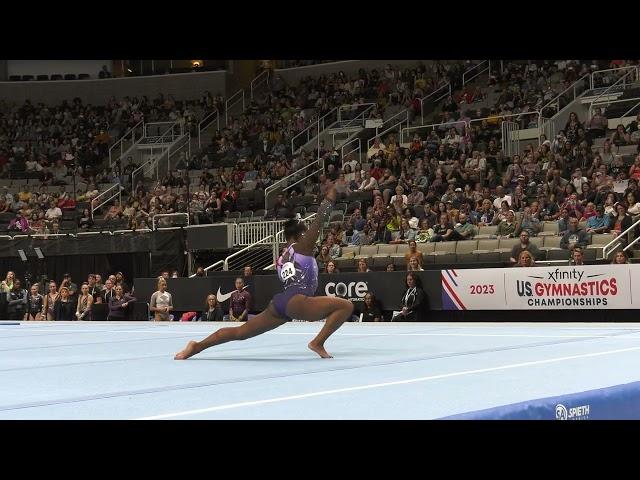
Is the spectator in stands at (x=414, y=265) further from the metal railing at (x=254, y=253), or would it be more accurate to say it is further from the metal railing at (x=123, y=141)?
the metal railing at (x=123, y=141)

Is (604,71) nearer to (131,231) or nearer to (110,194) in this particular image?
(131,231)

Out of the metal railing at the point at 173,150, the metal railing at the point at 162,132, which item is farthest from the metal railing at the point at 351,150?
the metal railing at the point at 162,132

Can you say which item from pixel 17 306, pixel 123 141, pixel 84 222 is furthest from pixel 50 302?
pixel 123 141

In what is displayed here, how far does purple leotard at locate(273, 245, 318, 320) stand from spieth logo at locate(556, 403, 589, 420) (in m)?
3.68

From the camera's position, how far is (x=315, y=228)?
8.52 metres

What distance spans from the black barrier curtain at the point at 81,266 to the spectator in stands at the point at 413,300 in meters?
9.64

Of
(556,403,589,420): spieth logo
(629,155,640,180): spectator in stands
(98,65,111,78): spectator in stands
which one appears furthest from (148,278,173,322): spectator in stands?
(98,65,111,78): spectator in stands

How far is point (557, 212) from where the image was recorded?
18.6 m

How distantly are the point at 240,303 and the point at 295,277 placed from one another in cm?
990

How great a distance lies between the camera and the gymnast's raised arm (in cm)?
852
